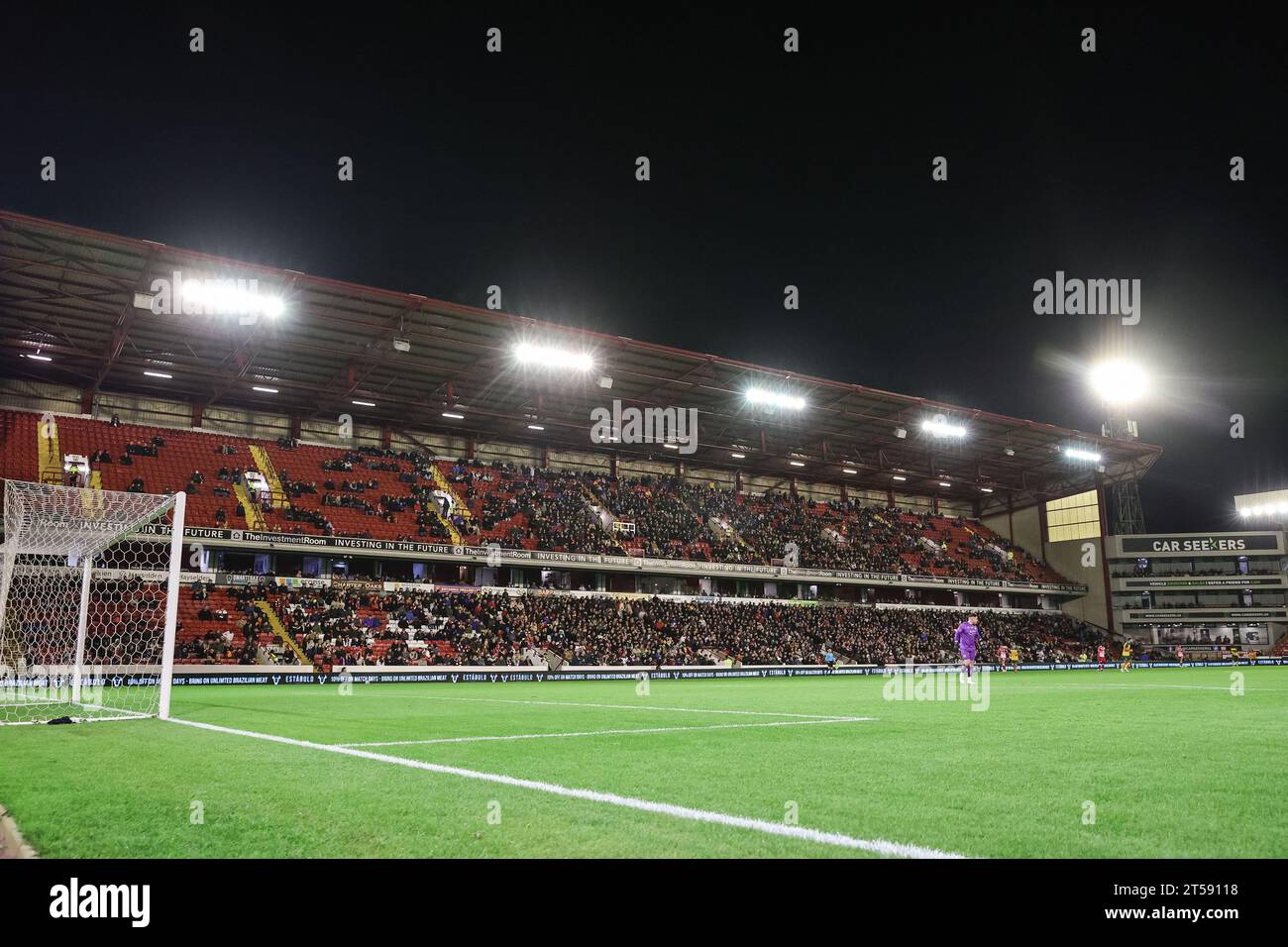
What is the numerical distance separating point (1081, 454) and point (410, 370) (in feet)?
159

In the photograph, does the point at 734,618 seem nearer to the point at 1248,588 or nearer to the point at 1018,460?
the point at 1018,460

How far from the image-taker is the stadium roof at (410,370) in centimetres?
3073

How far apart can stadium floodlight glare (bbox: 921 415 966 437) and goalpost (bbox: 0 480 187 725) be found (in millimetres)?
41978

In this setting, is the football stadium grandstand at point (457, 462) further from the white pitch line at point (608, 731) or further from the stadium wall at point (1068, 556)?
the white pitch line at point (608, 731)

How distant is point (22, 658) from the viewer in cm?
2283

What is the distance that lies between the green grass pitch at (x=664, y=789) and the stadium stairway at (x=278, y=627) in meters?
22.8

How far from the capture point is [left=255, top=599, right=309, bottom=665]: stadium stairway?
3256 centimetres

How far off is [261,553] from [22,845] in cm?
3710

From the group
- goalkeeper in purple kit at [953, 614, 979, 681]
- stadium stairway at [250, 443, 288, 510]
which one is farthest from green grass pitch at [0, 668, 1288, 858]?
stadium stairway at [250, 443, 288, 510]

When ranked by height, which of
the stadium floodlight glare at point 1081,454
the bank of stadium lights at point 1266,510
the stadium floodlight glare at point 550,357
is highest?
the stadium floodlight glare at point 550,357

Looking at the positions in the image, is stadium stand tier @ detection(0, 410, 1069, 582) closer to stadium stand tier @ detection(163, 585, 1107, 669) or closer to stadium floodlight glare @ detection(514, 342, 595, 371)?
stadium stand tier @ detection(163, 585, 1107, 669)

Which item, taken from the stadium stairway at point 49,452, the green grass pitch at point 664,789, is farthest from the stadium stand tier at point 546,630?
the green grass pitch at point 664,789

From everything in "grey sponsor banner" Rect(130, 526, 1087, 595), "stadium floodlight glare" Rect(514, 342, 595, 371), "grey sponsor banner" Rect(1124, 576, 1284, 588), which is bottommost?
"grey sponsor banner" Rect(1124, 576, 1284, 588)
